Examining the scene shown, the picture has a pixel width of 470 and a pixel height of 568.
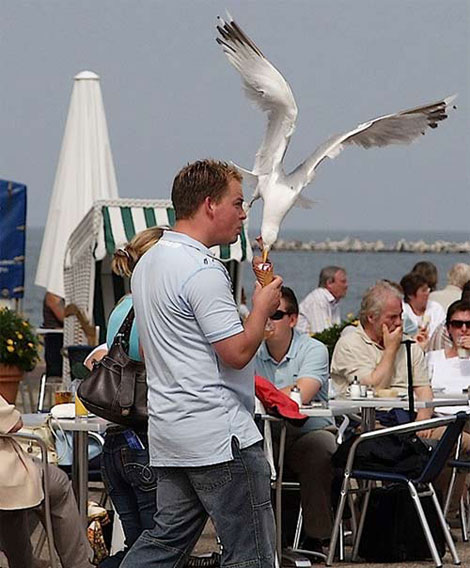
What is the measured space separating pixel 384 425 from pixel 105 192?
6.62 m

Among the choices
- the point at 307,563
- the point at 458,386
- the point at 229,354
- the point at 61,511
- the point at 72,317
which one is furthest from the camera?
the point at 72,317

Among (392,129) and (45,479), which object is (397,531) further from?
(45,479)

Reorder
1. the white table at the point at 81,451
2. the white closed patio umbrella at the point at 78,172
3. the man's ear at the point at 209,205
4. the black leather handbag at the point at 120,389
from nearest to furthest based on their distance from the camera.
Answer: the man's ear at the point at 209,205 < the black leather handbag at the point at 120,389 < the white table at the point at 81,451 < the white closed patio umbrella at the point at 78,172

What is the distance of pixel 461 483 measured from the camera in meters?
7.33

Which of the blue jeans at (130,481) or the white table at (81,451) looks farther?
the white table at (81,451)

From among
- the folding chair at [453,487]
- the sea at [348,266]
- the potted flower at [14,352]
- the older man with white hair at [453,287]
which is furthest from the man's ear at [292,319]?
the sea at [348,266]

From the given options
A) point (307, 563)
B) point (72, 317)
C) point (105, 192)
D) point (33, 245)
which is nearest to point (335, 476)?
point (307, 563)

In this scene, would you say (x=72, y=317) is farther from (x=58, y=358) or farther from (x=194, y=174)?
(x=194, y=174)

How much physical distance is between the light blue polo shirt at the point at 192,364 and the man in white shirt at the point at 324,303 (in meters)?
9.29

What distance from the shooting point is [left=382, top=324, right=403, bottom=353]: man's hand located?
7.35m

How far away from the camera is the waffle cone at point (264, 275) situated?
13.5 feet

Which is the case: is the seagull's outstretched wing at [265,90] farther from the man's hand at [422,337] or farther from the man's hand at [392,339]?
the man's hand at [422,337]

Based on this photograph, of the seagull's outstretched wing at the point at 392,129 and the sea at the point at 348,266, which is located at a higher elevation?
the seagull's outstretched wing at the point at 392,129

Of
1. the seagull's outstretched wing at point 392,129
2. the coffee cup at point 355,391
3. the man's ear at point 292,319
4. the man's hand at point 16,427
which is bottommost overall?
the coffee cup at point 355,391
